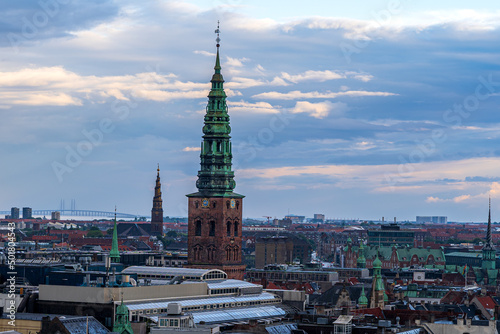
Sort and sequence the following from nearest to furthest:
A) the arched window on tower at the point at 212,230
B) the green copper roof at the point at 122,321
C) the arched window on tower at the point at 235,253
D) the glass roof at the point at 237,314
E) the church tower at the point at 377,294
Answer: the green copper roof at the point at 122,321
the glass roof at the point at 237,314
the church tower at the point at 377,294
the arched window on tower at the point at 212,230
the arched window on tower at the point at 235,253

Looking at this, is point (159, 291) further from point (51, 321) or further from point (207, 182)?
point (207, 182)

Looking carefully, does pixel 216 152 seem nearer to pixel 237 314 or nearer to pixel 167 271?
pixel 167 271

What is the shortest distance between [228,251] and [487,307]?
29055 mm

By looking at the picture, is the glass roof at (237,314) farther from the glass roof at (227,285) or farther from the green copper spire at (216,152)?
the green copper spire at (216,152)

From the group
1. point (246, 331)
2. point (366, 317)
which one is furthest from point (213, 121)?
point (246, 331)

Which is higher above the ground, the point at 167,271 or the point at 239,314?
the point at 167,271

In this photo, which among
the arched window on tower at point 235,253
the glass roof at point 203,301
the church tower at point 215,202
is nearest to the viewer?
the glass roof at point 203,301

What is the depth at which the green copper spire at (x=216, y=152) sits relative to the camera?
14850 centimetres

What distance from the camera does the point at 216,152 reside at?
148m

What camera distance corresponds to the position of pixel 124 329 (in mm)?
84875

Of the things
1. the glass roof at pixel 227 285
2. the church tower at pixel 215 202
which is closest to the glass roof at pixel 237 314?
the glass roof at pixel 227 285

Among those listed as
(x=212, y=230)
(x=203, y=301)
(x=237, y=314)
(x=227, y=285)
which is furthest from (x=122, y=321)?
(x=212, y=230)

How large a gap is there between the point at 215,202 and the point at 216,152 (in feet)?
18.6

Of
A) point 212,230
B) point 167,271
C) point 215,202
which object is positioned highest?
point 215,202
